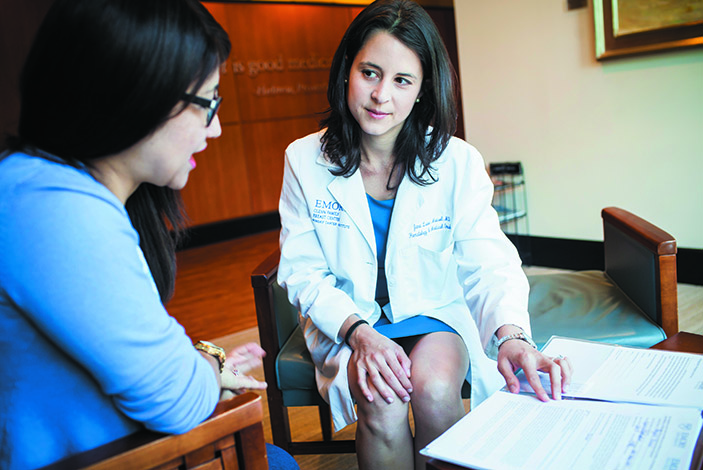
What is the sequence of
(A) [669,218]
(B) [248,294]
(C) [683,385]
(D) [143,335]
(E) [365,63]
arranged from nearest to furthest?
(D) [143,335]
(C) [683,385]
(E) [365,63]
(A) [669,218]
(B) [248,294]

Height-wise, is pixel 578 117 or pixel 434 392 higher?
pixel 578 117

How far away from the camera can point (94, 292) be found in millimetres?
721

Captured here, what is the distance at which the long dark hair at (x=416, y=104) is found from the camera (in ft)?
5.34

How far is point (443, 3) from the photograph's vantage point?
344 inches

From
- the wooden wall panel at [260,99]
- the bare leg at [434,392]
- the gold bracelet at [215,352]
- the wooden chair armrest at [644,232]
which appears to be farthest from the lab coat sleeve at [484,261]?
the wooden wall panel at [260,99]

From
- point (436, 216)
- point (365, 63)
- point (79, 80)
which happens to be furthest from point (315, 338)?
point (79, 80)

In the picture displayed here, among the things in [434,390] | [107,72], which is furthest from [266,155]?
[107,72]

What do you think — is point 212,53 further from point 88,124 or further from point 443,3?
point 443,3

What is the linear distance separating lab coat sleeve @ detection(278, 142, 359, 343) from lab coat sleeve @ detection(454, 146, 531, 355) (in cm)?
34

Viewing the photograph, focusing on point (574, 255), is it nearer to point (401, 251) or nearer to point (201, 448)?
point (401, 251)

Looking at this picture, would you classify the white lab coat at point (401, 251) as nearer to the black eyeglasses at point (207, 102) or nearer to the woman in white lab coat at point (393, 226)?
the woman in white lab coat at point (393, 226)

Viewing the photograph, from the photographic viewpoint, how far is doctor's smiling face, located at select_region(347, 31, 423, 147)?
1.62 meters

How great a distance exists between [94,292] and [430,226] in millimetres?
1133

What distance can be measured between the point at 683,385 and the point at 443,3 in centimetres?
859
